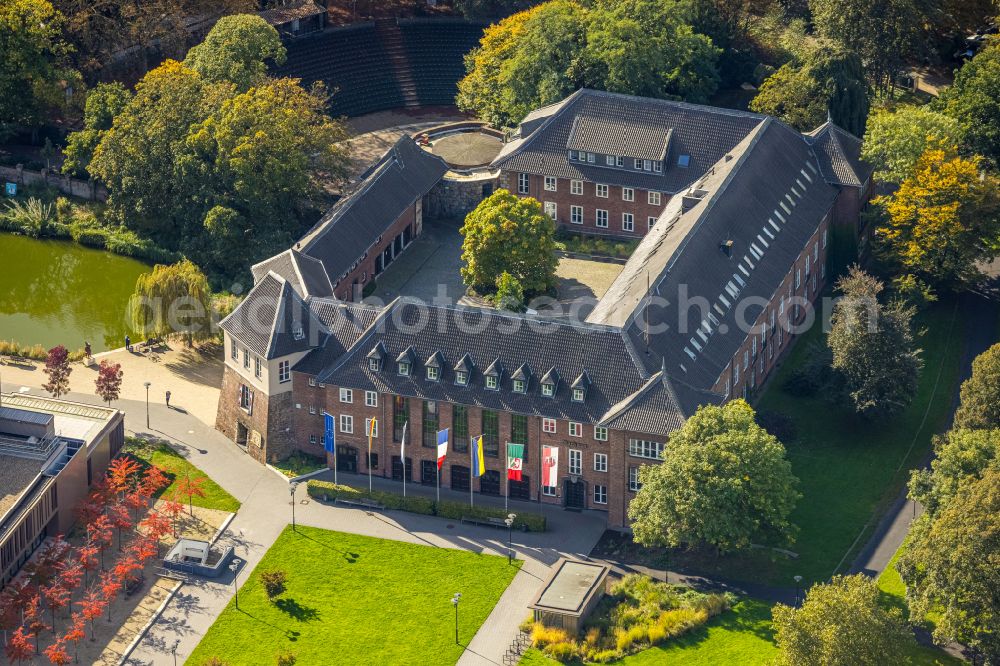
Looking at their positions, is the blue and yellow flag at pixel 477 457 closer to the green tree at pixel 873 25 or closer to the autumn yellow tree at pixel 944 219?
the autumn yellow tree at pixel 944 219

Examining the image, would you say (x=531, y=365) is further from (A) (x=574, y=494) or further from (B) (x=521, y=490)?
(A) (x=574, y=494)

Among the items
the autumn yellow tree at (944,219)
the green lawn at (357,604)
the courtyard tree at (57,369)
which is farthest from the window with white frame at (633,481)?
the courtyard tree at (57,369)

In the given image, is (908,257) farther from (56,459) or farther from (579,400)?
(56,459)

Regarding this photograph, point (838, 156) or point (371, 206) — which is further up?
point (838, 156)

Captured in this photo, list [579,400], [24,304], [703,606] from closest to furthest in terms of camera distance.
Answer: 1. [703,606]
2. [579,400]
3. [24,304]

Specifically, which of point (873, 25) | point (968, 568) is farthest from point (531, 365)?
point (873, 25)

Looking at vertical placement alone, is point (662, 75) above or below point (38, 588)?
above

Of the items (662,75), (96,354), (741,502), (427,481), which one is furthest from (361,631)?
(662,75)
